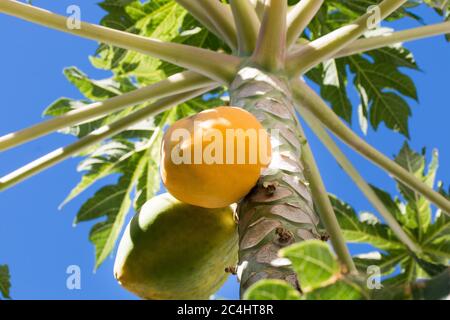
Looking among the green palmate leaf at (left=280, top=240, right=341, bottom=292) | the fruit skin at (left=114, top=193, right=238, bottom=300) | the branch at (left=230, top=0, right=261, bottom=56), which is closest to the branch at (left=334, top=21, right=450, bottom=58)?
the branch at (left=230, top=0, right=261, bottom=56)

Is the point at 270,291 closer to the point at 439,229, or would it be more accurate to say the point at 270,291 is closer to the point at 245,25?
the point at 245,25

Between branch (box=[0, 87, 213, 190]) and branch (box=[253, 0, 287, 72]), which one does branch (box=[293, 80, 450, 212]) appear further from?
branch (box=[0, 87, 213, 190])

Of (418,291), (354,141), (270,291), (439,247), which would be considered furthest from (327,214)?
(270,291)

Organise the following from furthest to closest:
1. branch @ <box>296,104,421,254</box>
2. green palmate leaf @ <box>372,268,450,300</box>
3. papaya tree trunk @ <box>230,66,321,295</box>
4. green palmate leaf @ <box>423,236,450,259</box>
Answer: green palmate leaf @ <box>423,236,450,259</box>, branch @ <box>296,104,421,254</box>, papaya tree trunk @ <box>230,66,321,295</box>, green palmate leaf @ <box>372,268,450,300</box>

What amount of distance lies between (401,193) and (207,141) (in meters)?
1.78

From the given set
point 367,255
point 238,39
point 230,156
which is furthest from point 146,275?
point 367,255

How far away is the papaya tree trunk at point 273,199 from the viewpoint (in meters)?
1.31

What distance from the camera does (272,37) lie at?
75.8 inches

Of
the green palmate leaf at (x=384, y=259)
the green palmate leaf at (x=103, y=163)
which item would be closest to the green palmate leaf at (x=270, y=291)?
the green palmate leaf at (x=384, y=259)

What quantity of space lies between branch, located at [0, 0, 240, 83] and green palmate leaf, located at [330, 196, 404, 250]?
111 centimetres

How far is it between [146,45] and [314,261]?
1470 millimetres

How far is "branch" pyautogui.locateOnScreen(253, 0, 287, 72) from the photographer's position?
1.92 m

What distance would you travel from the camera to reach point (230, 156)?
1464mm
